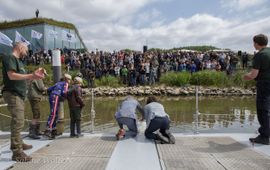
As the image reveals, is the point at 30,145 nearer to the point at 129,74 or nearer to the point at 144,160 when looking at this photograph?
the point at 144,160

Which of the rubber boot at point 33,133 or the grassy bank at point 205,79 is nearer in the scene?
the rubber boot at point 33,133

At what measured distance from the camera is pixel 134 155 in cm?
587

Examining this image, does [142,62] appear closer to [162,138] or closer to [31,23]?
[31,23]

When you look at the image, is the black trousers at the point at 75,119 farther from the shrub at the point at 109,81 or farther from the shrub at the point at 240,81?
the shrub at the point at 240,81

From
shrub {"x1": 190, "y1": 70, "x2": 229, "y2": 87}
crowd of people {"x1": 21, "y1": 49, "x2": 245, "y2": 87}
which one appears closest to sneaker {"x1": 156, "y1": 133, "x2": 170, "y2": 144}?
crowd of people {"x1": 21, "y1": 49, "x2": 245, "y2": 87}

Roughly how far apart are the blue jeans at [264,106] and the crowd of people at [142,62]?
18.2 m

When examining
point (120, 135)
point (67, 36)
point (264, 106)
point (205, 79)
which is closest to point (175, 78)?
point (205, 79)

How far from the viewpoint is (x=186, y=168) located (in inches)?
201

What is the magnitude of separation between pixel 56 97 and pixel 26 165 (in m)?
2.43

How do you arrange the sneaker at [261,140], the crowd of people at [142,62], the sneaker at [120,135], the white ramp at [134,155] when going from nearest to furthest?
the white ramp at [134,155], the sneaker at [261,140], the sneaker at [120,135], the crowd of people at [142,62]

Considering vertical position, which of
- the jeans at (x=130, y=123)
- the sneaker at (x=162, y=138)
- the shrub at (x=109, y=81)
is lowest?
the sneaker at (x=162, y=138)

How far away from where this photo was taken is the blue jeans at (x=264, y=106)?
6.39 metres

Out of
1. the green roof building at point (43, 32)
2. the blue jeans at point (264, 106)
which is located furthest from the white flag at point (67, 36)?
the blue jeans at point (264, 106)

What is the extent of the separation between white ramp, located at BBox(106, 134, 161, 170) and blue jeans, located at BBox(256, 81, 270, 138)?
2058 mm
